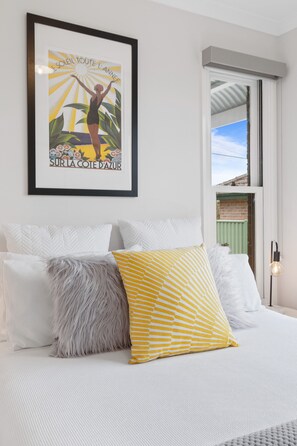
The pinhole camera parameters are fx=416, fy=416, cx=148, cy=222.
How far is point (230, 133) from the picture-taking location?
10.1ft

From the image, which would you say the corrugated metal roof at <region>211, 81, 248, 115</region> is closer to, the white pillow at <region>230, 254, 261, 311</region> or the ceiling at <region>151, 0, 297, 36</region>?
the ceiling at <region>151, 0, 297, 36</region>

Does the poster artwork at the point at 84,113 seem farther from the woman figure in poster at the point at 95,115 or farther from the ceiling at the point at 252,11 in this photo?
the ceiling at the point at 252,11

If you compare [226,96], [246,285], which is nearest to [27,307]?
[246,285]

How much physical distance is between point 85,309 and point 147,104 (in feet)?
4.97

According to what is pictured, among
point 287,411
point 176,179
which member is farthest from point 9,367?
point 176,179

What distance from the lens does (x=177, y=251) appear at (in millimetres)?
1861

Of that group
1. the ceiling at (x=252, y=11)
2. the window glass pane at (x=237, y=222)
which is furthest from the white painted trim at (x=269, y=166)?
the ceiling at (x=252, y=11)

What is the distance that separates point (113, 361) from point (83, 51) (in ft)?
5.82

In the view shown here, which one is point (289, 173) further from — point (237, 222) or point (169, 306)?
point (169, 306)

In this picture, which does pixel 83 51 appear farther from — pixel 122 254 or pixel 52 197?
pixel 122 254

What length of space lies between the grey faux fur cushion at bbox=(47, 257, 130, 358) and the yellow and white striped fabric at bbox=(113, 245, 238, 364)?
0.25 feet

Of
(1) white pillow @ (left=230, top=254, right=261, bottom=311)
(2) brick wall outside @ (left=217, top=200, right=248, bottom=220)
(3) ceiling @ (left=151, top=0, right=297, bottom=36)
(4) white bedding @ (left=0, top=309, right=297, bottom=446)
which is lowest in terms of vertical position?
(4) white bedding @ (left=0, top=309, right=297, bottom=446)

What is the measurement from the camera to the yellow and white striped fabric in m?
1.59

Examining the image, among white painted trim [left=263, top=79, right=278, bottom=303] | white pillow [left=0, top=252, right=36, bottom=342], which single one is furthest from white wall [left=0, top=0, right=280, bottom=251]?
white pillow [left=0, top=252, right=36, bottom=342]
